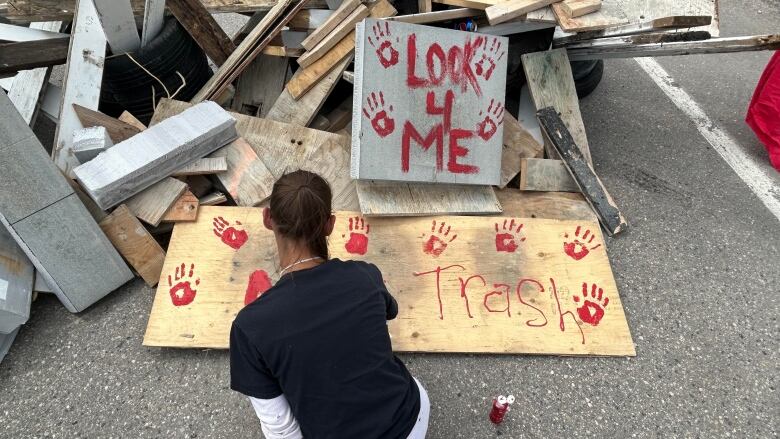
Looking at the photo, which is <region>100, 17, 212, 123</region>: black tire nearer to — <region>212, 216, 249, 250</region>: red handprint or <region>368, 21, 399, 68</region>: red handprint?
<region>212, 216, 249, 250</region>: red handprint

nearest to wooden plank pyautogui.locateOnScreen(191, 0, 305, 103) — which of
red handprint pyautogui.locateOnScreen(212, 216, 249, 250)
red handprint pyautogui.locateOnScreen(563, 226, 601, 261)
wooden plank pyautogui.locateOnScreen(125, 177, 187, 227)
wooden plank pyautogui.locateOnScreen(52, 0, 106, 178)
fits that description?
wooden plank pyautogui.locateOnScreen(52, 0, 106, 178)

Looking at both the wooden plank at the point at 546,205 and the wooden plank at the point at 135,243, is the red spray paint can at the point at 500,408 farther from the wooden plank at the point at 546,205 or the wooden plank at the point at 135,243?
the wooden plank at the point at 135,243

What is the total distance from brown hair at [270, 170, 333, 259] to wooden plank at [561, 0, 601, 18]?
2.44 metres

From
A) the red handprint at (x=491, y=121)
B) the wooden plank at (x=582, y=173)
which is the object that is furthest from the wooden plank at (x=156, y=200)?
the wooden plank at (x=582, y=173)

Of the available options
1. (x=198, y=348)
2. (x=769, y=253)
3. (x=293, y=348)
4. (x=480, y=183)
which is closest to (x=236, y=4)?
(x=480, y=183)

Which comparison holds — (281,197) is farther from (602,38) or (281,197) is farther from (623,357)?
(602,38)

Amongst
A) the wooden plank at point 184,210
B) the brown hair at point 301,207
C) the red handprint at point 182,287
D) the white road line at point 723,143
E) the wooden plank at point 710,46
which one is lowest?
the white road line at point 723,143

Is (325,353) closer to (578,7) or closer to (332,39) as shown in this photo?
(332,39)

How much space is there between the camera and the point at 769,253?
3.36 meters

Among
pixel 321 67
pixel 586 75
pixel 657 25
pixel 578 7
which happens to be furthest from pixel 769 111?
pixel 321 67

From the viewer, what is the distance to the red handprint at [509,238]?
308 centimetres

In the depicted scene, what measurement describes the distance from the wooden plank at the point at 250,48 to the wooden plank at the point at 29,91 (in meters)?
1.15

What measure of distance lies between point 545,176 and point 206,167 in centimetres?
231

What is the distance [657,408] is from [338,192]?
86.5 inches
